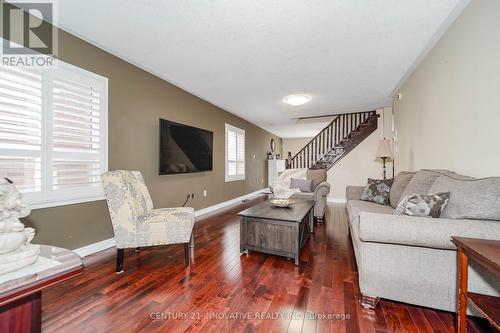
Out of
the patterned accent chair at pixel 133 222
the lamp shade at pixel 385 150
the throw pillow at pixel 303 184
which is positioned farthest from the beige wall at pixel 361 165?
the patterned accent chair at pixel 133 222

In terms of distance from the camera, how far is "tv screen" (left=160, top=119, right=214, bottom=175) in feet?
11.0

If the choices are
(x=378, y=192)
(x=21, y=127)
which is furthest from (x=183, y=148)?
(x=378, y=192)

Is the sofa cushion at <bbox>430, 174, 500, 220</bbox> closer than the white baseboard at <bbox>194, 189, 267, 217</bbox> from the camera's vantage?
Yes

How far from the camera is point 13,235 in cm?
88

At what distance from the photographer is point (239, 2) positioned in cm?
181

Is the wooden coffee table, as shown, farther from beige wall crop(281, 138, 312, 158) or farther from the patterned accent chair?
beige wall crop(281, 138, 312, 158)

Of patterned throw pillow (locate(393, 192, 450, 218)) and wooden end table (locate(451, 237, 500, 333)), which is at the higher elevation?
patterned throw pillow (locate(393, 192, 450, 218))

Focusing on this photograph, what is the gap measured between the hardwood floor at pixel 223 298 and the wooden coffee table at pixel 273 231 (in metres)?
0.12

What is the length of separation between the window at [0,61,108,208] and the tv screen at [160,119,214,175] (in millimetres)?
858

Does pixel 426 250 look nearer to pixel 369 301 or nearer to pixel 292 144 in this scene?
pixel 369 301

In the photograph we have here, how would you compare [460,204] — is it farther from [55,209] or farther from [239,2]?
[55,209]

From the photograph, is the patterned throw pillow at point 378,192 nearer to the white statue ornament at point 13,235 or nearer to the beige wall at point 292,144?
the white statue ornament at point 13,235
